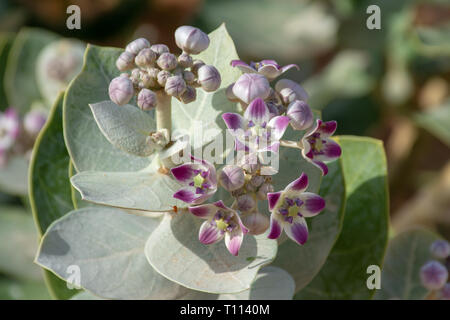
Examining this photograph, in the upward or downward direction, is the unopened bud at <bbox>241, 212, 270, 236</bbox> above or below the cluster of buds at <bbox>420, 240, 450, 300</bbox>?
above

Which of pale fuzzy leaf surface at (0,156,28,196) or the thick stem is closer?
the thick stem

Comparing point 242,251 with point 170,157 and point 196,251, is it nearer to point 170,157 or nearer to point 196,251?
point 196,251

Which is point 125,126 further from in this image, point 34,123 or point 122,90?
point 34,123

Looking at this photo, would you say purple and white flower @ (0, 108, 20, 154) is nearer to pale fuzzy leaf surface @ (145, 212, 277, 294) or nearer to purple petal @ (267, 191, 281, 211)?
pale fuzzy leaf surface @ (145, 212, 277, 294)

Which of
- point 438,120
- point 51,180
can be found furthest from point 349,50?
point 51,180

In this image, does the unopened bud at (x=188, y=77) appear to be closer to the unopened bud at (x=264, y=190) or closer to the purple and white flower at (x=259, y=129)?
the purple and white flower at (x=259, y=129)

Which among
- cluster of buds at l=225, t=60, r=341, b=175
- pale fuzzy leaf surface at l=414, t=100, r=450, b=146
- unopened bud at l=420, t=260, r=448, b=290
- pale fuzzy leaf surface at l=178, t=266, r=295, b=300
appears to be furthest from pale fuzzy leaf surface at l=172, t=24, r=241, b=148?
pale fuzzy leaf surface at l=414, t=100, r=450, b=146

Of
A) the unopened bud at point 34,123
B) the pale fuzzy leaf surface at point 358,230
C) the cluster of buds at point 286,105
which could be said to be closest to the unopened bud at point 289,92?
the cluster of buds at point 286,105
